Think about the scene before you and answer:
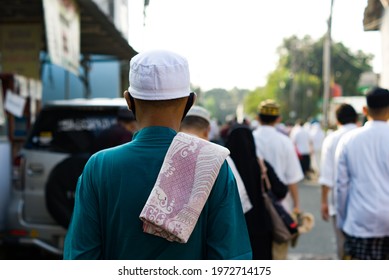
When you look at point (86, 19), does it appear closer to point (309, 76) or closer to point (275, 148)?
point (275, 148)

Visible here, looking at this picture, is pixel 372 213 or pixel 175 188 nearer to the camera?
pixel 175 188

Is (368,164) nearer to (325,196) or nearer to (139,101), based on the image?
(325,196)

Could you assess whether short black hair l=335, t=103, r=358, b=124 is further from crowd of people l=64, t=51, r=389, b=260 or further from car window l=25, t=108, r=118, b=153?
crowd of people l=64, t=51, r=389, b=260

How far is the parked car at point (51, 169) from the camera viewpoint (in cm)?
625

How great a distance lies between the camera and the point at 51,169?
21.4 ft

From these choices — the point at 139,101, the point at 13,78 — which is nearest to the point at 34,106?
the point at 13,78

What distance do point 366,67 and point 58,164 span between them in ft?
276

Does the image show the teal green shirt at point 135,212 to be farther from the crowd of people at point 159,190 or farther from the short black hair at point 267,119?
the short black hair at point 267,119

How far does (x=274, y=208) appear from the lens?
488 cm

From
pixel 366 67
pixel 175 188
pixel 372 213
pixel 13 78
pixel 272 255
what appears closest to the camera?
pixel 175 188

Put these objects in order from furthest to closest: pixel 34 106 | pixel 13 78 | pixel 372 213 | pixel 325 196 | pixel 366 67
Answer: pixel 366 67, pixel 34 106, pixel 13 78, pixel 325 196, pixel 372 213

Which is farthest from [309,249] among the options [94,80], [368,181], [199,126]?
[94,80]

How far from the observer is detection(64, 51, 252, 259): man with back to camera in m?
2.11

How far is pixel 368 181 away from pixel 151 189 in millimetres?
2850
